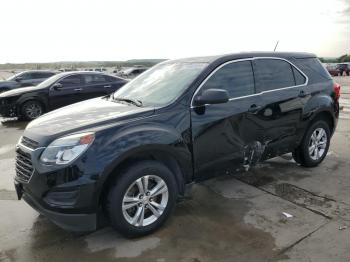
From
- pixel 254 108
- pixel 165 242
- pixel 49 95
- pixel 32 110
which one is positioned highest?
pixel 254 108

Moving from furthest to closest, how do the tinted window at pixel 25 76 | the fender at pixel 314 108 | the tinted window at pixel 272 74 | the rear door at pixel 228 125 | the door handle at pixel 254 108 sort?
1. the tinted window at pixel 25 76
2. the fender at pixel 314 108
3. the tinted window at pixel 272 74
4. the door handle at pixel 254 108
5. the rear door at pixel 228 125

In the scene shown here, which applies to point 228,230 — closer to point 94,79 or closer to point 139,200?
point 139,200

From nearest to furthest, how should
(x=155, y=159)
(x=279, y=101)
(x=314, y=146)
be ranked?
(x=155, y=159) → (x=279, y=101) → (x=314, y=146)

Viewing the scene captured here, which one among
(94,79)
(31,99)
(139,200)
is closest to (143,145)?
(139,200)

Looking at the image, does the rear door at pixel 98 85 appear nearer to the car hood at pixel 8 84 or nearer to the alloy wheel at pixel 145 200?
the car hood at pixel 8 84

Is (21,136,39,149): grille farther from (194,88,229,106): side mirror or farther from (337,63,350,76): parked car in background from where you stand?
(337,63,350,76): parked car in background

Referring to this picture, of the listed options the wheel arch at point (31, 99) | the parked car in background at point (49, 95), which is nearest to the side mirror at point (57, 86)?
the parked car in background at point (49, 95)

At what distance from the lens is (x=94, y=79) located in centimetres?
1227

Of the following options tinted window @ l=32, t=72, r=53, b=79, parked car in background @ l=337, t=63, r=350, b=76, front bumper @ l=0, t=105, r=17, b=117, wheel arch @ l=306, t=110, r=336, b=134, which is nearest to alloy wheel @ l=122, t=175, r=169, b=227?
wheel arch @ l=306, t=110, r=336, b=134

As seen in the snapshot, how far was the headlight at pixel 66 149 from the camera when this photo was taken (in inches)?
132

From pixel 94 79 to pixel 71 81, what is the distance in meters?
0.78

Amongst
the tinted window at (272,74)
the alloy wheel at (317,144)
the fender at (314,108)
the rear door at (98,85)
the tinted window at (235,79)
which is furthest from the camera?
the rear door at (98,85)

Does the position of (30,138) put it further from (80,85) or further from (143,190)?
(80,85)

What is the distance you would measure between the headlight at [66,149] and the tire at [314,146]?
3.46 meters
